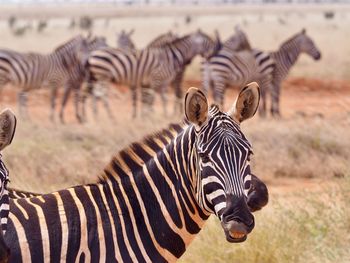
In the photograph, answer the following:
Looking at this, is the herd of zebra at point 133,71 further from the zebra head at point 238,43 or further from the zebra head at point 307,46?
the zebra head at point 307,46

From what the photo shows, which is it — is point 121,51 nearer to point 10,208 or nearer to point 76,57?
point 76,57

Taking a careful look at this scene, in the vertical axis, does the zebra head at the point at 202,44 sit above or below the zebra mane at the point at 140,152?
below

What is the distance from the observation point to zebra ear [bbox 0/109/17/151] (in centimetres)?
455

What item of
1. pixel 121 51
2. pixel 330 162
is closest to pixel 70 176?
pixel 330 162

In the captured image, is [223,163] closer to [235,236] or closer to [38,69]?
[235,236]

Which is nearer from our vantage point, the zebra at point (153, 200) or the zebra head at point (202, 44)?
the zebra at point (153, 200)

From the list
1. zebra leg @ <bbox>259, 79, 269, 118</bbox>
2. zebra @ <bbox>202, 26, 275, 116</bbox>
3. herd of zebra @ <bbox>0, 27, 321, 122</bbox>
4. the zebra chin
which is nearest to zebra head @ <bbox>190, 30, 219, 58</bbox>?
herd of zebra @ <bbox>0, 27, 321, 122</bbox>

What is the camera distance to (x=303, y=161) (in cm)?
1238

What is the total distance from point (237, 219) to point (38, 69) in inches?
650

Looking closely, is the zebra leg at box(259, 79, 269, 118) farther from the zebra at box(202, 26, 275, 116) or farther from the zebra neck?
the zebra neck

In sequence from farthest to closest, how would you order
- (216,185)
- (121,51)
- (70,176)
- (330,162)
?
(121,51) < (330,162) < (70,176) < (216,185)

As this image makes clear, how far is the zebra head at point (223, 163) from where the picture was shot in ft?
15.3

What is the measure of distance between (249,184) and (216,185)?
0.19 meters

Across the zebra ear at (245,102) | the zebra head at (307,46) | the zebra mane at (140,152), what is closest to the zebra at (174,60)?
the zebra head at (307,46)
